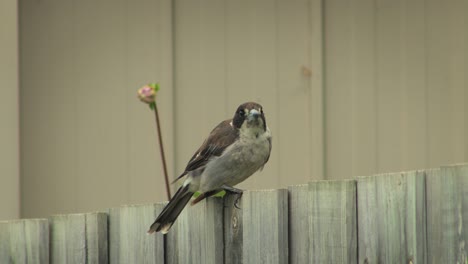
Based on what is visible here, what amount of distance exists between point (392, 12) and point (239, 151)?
2.82 m

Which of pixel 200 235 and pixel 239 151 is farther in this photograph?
pixel 239 151

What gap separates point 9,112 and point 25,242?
6.47 ft

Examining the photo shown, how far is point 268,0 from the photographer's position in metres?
7.73

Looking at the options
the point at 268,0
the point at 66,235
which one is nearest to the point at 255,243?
the point at 66,235

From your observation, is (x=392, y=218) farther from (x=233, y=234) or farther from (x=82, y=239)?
(x=82, y=239)

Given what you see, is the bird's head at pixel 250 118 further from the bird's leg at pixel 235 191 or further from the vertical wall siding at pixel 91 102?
the vertical wall siding at pixel 91 102

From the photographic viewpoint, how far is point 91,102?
730 cm

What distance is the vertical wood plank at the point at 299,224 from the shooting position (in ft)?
13.6

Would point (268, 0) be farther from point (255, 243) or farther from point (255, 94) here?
point (255, 243)

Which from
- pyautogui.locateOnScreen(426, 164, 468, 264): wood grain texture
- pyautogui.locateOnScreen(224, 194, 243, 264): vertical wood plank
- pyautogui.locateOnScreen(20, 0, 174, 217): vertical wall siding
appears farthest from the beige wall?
pyautogui.locateOnScreen(426, 164, 468, 264): wood grain texture

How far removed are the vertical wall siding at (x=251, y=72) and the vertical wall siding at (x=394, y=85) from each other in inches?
7.8

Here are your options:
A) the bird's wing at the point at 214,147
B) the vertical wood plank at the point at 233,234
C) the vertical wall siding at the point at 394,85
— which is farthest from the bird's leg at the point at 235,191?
the vertical wall siding at the point at 394,85

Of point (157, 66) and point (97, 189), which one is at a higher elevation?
point (157, 66)

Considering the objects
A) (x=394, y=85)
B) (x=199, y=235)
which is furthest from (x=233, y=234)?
(x=394, y=85)
